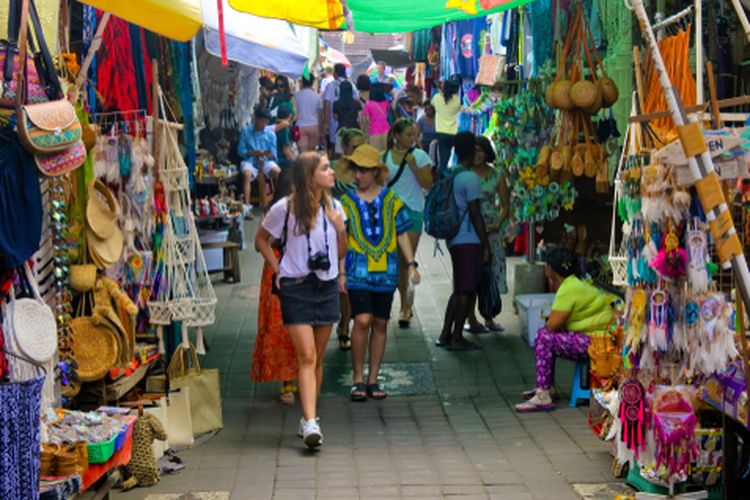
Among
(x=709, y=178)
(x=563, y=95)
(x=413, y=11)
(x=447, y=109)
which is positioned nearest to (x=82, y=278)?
(x=709, y=178)

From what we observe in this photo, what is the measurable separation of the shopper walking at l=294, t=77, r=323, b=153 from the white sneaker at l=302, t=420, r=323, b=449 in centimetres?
1111

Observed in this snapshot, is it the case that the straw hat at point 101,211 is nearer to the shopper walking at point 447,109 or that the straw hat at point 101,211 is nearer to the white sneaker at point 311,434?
the white sneaker at point 311,434

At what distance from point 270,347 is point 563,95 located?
291 cm

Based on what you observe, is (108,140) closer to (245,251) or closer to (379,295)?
(379,295)

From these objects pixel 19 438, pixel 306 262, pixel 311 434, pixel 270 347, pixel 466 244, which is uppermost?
pixel 306 262

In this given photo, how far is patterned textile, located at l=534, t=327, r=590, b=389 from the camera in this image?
7938mm

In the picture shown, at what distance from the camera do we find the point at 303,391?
24.1ft

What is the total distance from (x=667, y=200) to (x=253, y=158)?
11704 mm

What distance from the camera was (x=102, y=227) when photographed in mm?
6633

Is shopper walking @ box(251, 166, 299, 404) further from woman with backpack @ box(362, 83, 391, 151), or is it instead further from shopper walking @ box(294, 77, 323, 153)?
shopper walking @ box(294, 77, 323, 153)

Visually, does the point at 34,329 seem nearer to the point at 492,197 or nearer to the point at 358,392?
the point at 358,392

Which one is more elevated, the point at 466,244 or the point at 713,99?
the point at 713,99

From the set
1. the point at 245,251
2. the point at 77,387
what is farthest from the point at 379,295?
the point at 245,251

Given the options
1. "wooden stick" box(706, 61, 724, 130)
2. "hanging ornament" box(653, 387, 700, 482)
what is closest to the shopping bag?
"hanging ornament" box(653, 387, 700, 482)
